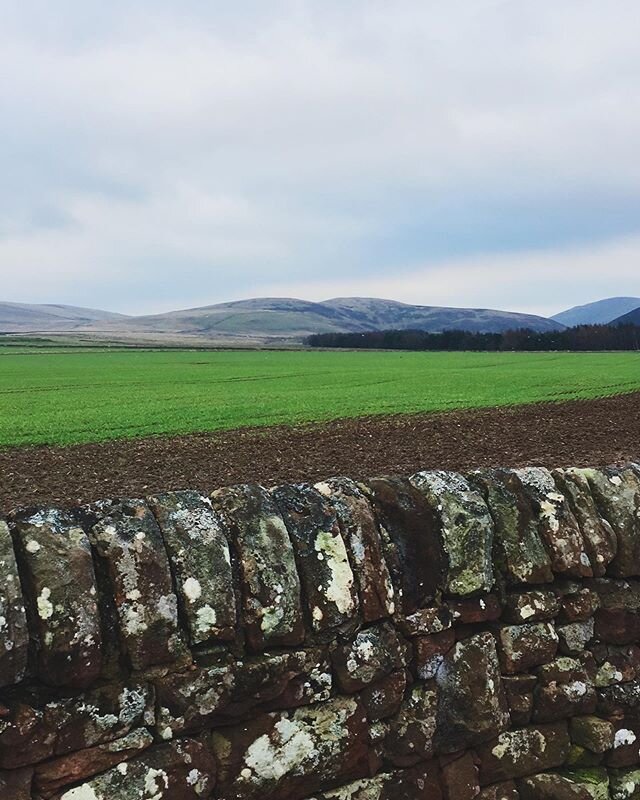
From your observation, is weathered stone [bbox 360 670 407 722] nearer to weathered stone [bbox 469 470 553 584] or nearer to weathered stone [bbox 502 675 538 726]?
weathered stone [bbox 502 675 538 726]

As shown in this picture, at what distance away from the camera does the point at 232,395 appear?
3394 cm

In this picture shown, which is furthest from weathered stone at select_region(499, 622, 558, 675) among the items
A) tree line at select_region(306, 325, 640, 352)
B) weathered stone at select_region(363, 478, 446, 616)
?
tree line at select_region(306, 325, 640, 352)

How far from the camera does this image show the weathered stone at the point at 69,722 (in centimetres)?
215

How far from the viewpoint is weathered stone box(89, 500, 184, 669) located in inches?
91.7

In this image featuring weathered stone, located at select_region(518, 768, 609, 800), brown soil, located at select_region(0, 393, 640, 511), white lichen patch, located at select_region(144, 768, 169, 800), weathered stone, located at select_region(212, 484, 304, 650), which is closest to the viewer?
white lichen patch, located at select_region(144, 768, 169, 800)

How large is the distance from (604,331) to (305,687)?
112 metres

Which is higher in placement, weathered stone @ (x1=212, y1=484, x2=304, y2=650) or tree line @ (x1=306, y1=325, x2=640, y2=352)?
tree line @ (x1=306, y1=325, x2=640, y2=352)

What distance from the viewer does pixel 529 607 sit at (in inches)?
114

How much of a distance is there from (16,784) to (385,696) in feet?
4.54

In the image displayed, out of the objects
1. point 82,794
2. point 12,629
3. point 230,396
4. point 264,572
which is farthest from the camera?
point 230,396

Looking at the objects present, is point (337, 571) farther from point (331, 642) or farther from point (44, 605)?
point (44, 605)

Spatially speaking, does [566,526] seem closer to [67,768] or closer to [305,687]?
[305,687]

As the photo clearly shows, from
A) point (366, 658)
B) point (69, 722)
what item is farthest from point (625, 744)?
point (69, 722)

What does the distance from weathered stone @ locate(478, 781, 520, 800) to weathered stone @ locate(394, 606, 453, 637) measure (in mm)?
793
